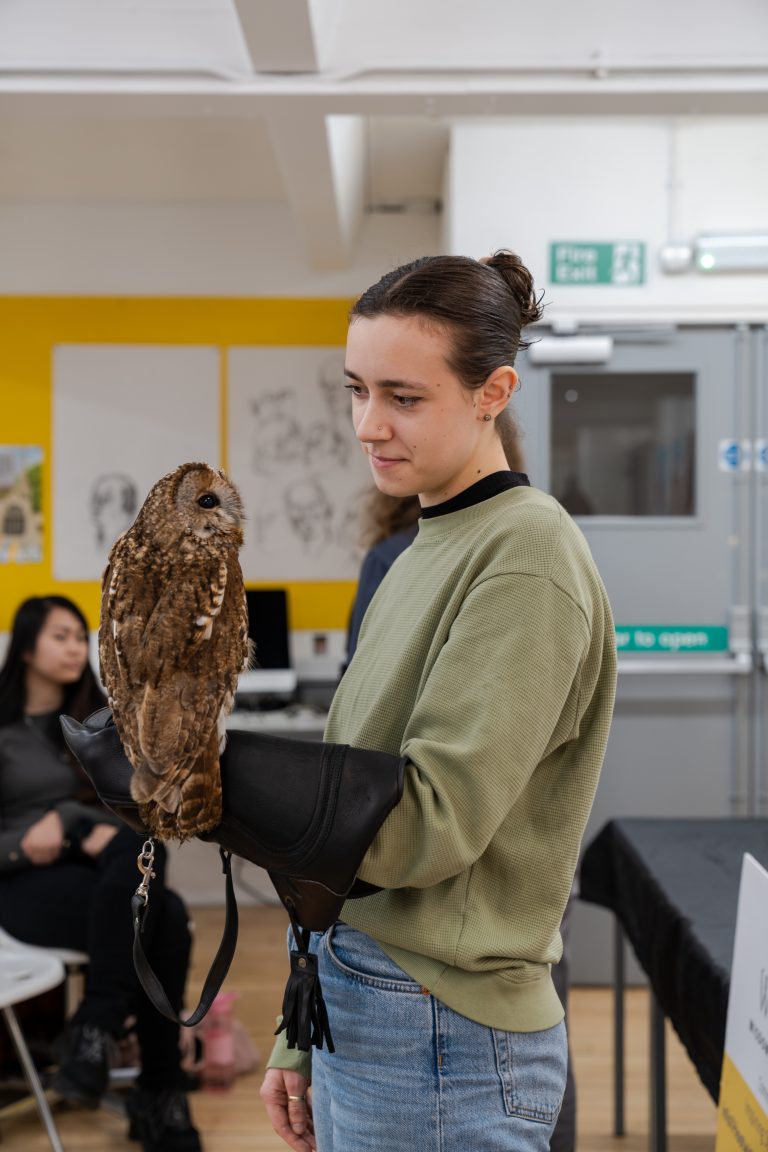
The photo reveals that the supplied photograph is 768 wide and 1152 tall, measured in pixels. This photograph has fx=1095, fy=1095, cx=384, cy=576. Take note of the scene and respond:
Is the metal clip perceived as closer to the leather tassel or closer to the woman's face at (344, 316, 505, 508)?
the leather tassel

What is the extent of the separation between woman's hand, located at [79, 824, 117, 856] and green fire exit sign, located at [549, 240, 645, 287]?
2.29 metres

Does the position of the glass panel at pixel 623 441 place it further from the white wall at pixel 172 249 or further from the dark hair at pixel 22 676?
the dark hair at pixel 22 676

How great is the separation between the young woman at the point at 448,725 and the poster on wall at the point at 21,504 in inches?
169

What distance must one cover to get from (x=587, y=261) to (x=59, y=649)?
216cm

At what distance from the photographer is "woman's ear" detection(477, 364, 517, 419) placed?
0.92m

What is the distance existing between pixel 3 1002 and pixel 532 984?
6.13 feet

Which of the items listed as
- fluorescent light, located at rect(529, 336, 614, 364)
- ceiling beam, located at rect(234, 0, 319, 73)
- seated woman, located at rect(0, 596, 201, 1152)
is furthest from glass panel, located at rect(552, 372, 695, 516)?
seated woman, located at rect(0, 596, 201, 1152)

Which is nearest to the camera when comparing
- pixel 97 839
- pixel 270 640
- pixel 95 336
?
pixel 97 839

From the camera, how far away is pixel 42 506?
4.96 metres

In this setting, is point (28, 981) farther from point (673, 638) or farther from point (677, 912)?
point (673, 638)

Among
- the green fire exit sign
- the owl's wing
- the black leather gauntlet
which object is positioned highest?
the green fire exit sign

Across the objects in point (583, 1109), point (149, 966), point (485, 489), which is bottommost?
point (583, 1109)

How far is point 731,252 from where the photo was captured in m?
3.73

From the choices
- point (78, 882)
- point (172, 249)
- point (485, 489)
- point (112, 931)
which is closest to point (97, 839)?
point (78, 882)
